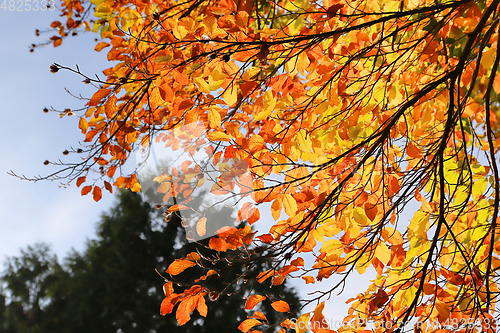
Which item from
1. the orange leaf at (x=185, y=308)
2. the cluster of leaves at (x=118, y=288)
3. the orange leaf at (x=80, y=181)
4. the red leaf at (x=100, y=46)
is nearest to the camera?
the orange leaf at (x=185, y=308)

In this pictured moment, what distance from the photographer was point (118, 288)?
9.71 meters

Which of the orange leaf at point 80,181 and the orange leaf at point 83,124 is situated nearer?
the orange leaf at point 83,124

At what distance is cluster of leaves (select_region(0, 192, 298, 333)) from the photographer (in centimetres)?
898

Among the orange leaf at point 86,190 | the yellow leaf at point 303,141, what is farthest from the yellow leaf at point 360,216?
the orange leaf at point 86,190

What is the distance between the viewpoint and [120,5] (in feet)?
10.8

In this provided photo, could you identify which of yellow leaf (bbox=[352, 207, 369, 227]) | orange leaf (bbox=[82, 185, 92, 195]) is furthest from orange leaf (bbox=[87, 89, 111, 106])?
yellow leaf (bbox=[352, 207, 369, 227])

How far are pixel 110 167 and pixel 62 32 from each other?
8.95ft

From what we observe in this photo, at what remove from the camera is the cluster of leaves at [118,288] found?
29.5 ft

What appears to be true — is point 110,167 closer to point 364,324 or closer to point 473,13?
point 364,324

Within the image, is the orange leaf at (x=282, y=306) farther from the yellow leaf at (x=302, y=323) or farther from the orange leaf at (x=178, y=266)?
the orange leaf at (x=178, y=266)

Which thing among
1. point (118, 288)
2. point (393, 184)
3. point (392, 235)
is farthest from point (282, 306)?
point (118, 288)

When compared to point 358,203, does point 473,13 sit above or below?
above

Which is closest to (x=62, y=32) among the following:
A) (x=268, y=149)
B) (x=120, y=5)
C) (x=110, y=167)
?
(x=120, y=5)

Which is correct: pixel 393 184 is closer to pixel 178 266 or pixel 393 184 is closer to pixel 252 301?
pixel 252 301
